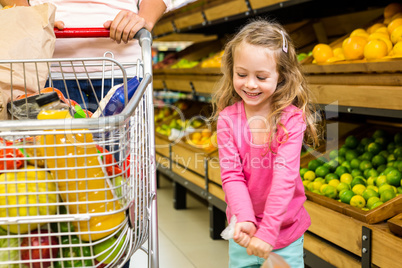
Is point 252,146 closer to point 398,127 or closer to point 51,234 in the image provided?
point 51,234

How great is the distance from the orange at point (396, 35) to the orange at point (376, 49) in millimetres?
109

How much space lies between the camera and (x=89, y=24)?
1759 mm

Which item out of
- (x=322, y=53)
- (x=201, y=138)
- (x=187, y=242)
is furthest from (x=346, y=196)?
(x=201, y=138)

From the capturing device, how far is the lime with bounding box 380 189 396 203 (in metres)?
1.91

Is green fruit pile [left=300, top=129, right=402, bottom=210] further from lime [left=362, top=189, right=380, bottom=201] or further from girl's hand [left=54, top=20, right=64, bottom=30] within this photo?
girl's hand [left=54, top=20, right=64, bottom=30]

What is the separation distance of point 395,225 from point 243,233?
654mm

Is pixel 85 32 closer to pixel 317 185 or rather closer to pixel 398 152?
pixel 317 185

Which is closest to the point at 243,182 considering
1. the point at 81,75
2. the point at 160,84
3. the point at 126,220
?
the point at 126,220

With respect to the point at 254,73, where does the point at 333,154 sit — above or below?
below

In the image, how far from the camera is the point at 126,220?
0.99 meters

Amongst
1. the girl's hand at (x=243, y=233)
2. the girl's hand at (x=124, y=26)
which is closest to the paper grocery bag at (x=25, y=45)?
the girl's hand at (x=124, y=26)

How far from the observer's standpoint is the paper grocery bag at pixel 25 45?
4.24ft

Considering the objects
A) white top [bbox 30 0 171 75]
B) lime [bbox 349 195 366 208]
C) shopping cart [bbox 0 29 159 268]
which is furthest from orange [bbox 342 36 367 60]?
shopping cart [bbox 0 29 159 268]

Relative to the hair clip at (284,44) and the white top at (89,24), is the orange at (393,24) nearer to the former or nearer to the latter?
the hair clip at (284,44)
